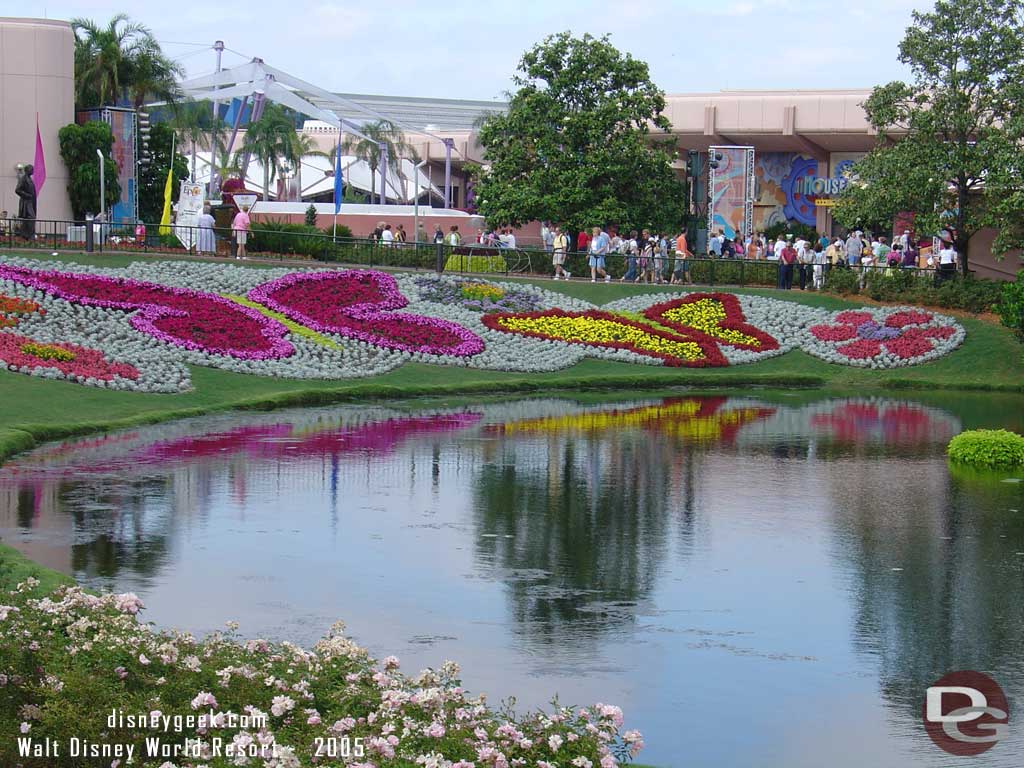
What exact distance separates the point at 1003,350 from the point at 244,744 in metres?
28.1

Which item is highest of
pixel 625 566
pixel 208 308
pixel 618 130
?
pixel 618 130

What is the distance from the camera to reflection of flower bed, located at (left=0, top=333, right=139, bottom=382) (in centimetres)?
2206

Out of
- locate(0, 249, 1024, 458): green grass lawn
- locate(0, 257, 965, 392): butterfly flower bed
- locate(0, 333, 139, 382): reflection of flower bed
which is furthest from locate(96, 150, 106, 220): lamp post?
locate(0, 333, 139, 382): reflection of flower bed

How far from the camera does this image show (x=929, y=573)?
12.6 metres

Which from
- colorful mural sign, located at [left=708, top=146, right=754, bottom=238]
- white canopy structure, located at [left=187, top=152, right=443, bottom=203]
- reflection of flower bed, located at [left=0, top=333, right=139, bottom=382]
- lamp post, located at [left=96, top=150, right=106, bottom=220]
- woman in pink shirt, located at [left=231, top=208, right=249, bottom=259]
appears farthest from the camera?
white canopy structure, located at [left=187, top=152, right=443, bottom=203]

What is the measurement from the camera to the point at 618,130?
42.4 m

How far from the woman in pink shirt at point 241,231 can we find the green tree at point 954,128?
16123 mm

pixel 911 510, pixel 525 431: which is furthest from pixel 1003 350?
pixel 911 510

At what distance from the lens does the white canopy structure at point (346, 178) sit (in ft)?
250

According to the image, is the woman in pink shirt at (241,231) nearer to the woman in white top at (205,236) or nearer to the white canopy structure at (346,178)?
the woman in white top at (205,236)

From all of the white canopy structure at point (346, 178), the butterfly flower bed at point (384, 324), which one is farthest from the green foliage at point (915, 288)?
the white canopy structure at point (346, 178)

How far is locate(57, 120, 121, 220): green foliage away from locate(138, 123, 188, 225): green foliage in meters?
7.30

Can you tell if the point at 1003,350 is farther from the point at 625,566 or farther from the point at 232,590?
the point at 232,590

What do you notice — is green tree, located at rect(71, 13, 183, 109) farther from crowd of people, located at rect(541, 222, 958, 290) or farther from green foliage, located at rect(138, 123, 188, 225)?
crowd of people, located at rect(541, 222, 958, 290)
